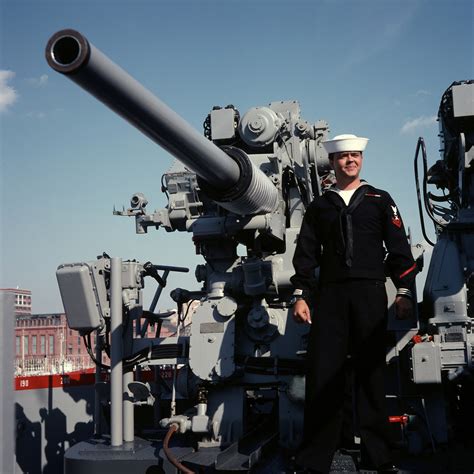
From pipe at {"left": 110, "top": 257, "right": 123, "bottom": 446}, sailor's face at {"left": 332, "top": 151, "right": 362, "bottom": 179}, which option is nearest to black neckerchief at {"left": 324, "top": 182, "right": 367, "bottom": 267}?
sailor's face at {"left": 332, "top": 151, "right": 362, "bottom": 179}

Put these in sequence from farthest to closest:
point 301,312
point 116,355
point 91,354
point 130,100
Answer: point 91,354 → point 116,355 → point 301,312 → point 130,100

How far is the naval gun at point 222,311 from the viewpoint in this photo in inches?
214

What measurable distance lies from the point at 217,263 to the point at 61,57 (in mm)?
3805

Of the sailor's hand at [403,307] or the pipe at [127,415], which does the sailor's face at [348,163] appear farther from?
the pipe at [127,415]

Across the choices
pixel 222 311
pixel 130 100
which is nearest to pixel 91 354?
pixel 222 311

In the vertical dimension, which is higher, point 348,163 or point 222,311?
point 348,163

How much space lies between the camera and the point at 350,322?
4242 millimetres

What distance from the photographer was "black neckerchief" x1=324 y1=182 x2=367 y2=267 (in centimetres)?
421

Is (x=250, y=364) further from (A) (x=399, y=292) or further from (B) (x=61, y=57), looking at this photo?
(B) (x=61, y=57)

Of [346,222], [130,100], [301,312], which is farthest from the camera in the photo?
[346,222]

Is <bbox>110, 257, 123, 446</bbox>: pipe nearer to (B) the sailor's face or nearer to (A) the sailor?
(A) the sailor

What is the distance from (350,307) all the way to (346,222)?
20.5 inches

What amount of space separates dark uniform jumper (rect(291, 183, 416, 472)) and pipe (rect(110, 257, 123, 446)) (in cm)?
224

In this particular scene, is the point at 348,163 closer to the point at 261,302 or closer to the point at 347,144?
the point at 347,144
